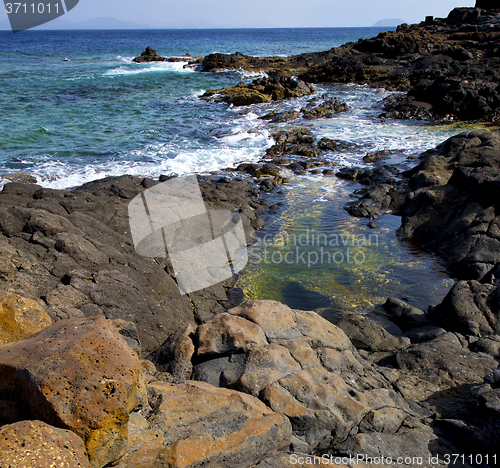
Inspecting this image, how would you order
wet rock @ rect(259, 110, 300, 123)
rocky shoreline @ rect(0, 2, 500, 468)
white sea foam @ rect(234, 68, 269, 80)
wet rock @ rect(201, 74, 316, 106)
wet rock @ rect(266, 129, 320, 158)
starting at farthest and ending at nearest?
white sea foam @ rect(234, 68, 269, 80) < wet rock @ rect(201, 74, 316, 106) < wet rock @ rect(259, 110, 300, 123) < wet rock @ rect(266, 129, 320, 158) < rocky shoreline @ rect(0, 2, 500, 468)

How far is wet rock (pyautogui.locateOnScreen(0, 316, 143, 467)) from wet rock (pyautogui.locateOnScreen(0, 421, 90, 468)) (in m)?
0.18

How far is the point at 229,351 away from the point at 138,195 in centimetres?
734

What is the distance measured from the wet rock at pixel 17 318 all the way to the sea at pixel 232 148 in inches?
205

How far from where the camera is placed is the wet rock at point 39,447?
2.75m

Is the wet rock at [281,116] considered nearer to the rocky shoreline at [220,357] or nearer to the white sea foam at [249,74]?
the rocky shoreline at [220,357]

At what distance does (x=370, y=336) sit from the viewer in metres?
7.58

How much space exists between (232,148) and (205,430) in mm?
18221

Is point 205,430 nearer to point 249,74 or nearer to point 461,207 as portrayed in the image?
point 461,207

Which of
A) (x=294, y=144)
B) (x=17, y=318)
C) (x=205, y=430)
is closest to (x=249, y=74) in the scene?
(x=294, y=144)

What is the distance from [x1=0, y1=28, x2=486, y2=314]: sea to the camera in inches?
394

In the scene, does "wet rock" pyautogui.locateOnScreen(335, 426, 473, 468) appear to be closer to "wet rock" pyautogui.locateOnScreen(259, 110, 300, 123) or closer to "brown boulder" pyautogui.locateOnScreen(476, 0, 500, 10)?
"wet rock" pyautogui.locateOnScreen(259, 110, 300, 123)

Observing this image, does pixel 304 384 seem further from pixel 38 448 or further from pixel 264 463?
pixel 38 448

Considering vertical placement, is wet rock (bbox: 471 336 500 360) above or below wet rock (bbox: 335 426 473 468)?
below

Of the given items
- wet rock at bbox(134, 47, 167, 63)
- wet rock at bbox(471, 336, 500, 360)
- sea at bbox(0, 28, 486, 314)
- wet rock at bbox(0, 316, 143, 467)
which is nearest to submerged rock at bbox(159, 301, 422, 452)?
wet rock at bbox(0, 316, 143, 467)
